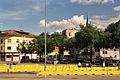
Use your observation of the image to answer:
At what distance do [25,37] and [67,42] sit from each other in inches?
1397

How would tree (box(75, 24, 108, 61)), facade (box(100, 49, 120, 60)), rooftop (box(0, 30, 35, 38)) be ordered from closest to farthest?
tree (box(75, 24, 108, 61))
facade (box(100, 49, 120, 60))
rooftop (box(0, 30, 35, 38))

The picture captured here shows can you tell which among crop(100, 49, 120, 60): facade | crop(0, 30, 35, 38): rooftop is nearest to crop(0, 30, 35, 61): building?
crop(0, 30, 35, 38): rooftop

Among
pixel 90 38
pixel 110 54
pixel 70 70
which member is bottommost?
pixel 70 70

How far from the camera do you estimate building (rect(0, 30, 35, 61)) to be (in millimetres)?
123537

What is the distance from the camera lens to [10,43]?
129m

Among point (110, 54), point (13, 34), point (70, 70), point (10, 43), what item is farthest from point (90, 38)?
point (13, 34)

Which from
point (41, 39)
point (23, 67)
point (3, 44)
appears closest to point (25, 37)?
point (3, 44)

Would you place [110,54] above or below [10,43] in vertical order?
below

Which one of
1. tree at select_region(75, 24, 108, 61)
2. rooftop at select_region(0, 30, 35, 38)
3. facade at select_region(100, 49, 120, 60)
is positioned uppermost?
rooftop at select_region(0, 30, 35, 38)

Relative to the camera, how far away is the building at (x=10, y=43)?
405 ft

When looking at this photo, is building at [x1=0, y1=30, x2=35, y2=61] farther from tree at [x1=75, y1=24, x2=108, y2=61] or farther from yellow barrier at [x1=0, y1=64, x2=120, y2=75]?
yellow barrier at [x1=0, y1=64, x2=120, y2=75]

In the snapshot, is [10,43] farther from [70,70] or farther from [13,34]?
[70,70]

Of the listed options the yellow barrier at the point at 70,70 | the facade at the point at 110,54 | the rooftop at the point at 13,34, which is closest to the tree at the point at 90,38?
the facade at the point at 110,54

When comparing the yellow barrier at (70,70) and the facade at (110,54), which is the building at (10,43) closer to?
the facade at (110,54)
